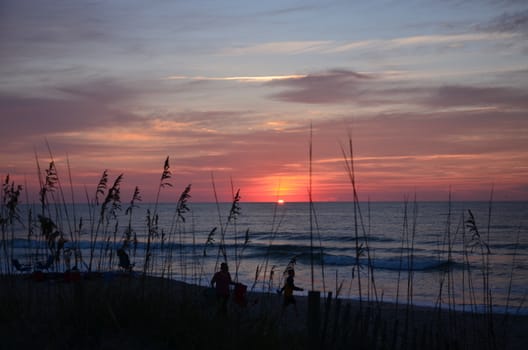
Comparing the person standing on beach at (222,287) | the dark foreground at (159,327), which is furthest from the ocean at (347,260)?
the dark foreground at (159,327)

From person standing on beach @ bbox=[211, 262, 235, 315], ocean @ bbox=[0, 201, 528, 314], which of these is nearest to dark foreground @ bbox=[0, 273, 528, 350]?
person standing on beach @ bbox=[211, 262, 235, 315]

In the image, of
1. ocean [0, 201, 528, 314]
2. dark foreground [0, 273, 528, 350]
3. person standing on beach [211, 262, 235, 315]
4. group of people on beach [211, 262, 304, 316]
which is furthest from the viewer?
ocean [0, 201, 528, 314]

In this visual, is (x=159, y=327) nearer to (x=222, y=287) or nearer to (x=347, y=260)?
(x=222, y=287)

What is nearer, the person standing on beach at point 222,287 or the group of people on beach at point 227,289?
the person standing on beach at point 222,287

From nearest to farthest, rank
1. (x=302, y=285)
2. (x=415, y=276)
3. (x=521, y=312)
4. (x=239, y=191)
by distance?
1. (x=239, y=191)
2. (x=521, y=312)
3. (x=302, y=285)
4. (x=415, y=276)

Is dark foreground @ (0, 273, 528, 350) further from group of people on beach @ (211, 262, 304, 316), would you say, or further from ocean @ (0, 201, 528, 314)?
ocean @ (0, 201, 528, 314)

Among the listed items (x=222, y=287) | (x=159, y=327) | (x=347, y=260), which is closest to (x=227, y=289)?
(x=222, y=287)

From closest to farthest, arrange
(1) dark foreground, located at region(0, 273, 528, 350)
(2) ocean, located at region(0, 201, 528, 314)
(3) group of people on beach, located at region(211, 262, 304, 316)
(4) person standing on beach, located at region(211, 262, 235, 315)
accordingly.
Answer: (1) dark foreground, located at region(0, 273, 528, 350)
(4) person standing on beach, located at region(211, 262, 235, 315)
(3) group of people on beach, located at region(211, 262, 304, 316)
(2) ocean, located at region(0, 201, 528, 314)

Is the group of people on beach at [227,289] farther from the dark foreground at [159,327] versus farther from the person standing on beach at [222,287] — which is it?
the dark foreground at [159,327]

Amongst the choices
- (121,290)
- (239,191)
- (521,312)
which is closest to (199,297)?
(121,290)

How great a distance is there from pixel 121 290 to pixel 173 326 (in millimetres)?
845

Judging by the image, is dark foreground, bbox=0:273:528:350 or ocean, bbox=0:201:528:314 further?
ocean, bbox=0:201:528:314

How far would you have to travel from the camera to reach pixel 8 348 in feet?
14.7

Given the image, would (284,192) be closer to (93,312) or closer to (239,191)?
(239,191)
